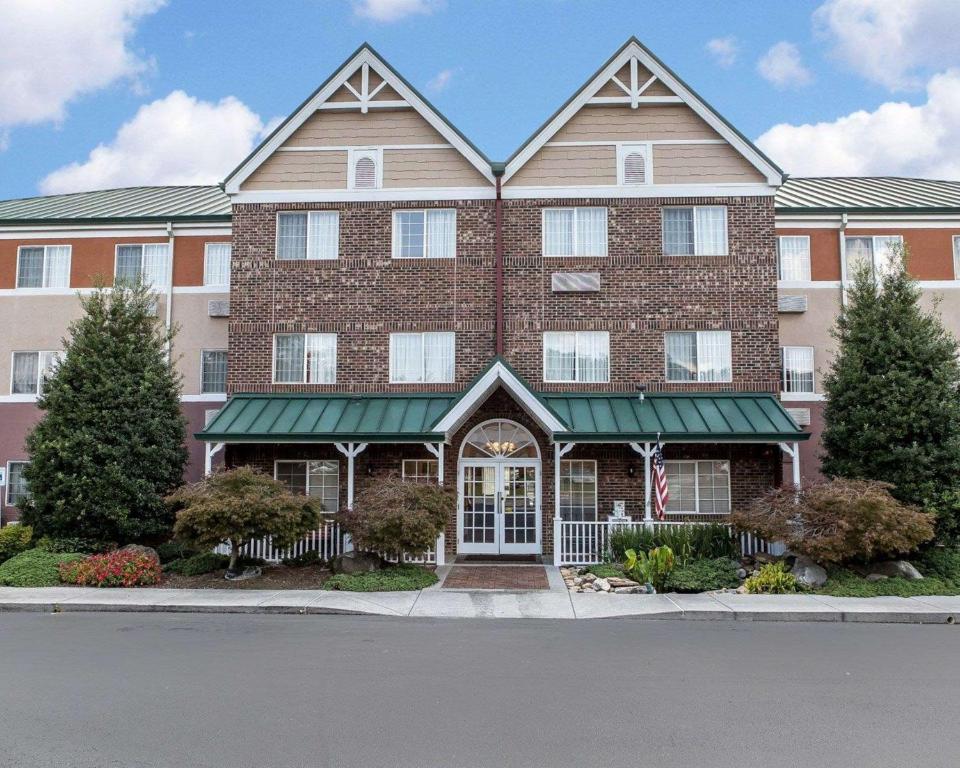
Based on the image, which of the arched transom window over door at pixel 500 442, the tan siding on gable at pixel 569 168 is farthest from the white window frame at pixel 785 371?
the arched transom window over door at pixel 500 442

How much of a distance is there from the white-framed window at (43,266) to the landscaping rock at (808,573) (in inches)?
775

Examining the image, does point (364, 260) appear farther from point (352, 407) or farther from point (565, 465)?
point (565, 465)

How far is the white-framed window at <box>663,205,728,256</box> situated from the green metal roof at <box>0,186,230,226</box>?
11.9m

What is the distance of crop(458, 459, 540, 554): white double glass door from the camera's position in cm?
1800

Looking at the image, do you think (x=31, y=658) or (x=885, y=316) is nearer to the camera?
(x=31, y=658)

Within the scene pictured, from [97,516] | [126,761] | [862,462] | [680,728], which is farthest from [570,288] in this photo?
[126,761]

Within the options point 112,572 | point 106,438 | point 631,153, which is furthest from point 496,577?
point 631,153

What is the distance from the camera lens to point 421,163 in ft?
62.7

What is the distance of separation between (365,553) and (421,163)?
976 cm

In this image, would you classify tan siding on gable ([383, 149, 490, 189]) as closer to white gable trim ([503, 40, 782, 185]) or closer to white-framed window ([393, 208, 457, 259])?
white-framed window ([393, 208, 457, 259])

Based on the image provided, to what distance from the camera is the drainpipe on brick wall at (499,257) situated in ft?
60.2

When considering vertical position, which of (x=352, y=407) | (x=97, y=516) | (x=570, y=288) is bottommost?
(x=97, y=516)

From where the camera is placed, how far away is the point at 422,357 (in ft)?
61.5

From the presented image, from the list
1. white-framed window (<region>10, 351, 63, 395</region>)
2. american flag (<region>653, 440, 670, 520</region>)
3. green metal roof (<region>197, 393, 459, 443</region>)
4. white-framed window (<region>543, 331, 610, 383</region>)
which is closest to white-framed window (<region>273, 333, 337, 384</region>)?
green metal roof (<region>197, 393, 459, 443</region>)
